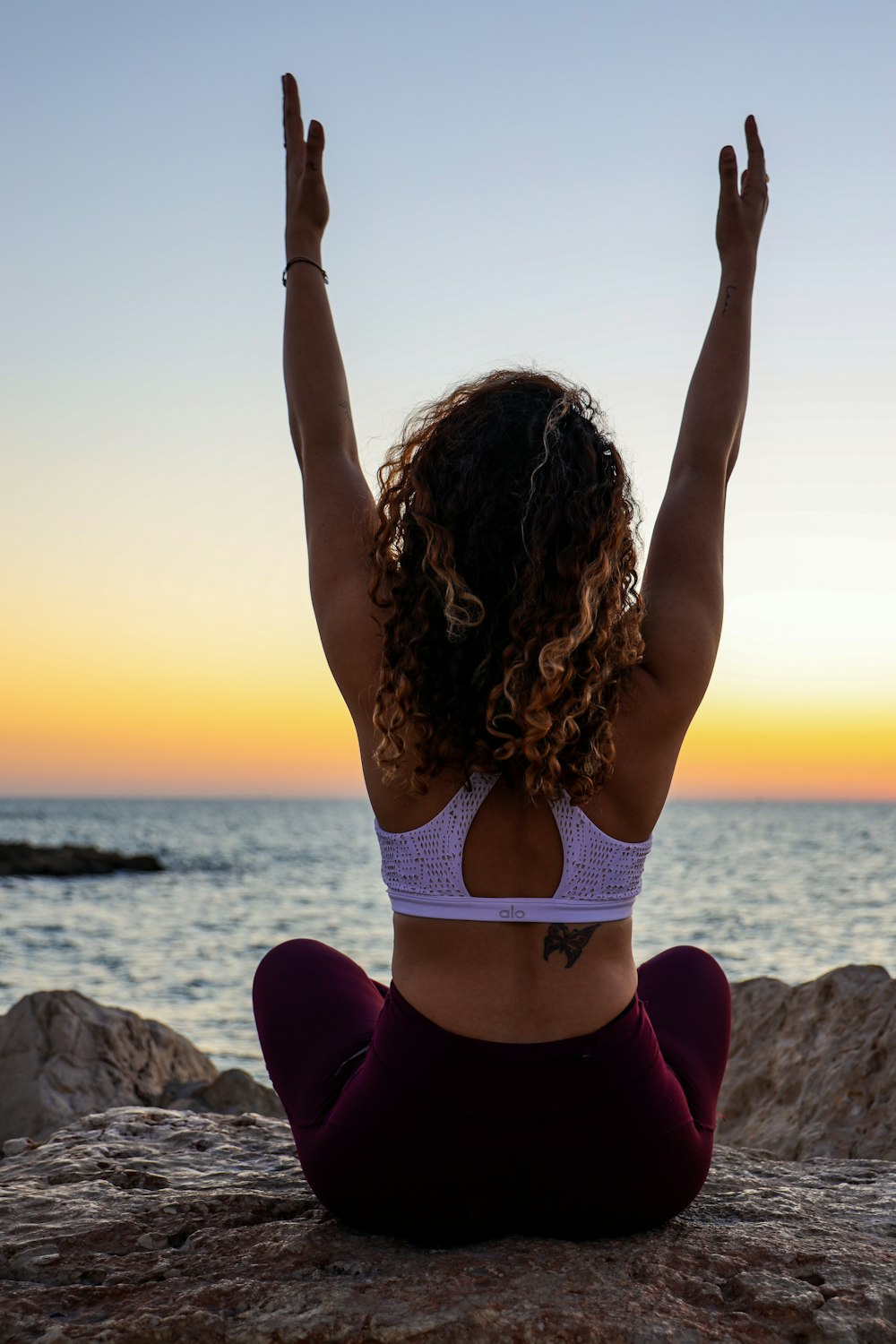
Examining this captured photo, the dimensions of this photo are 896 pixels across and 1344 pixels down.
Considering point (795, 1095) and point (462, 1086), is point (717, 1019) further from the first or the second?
point (795, 1095)

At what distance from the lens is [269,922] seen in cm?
1961

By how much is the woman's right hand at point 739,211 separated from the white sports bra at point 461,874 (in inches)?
62.3

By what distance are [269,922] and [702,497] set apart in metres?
18.3

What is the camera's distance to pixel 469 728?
2098mm

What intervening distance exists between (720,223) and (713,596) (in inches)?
47.7

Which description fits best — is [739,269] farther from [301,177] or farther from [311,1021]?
[311,1021]

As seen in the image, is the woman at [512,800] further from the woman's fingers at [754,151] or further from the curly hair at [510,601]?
the woman's fingers at [754,151]

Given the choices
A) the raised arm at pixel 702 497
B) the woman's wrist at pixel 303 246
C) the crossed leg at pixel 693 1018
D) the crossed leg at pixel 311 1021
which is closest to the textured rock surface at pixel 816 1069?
the crossed leg at pixel 693 1018

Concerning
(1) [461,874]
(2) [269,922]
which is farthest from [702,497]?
(2) [269,922]

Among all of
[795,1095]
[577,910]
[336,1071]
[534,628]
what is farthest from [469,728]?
[795,1095]

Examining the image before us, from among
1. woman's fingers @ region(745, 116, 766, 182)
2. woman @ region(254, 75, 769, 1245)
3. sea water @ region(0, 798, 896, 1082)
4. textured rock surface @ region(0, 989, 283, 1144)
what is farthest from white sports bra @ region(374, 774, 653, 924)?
sea water @ region(0, 798, 896, 1082)

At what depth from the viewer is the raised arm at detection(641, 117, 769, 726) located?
2.22m

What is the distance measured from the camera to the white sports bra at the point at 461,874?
2.10m

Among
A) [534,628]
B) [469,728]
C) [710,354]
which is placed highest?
[710,354]
